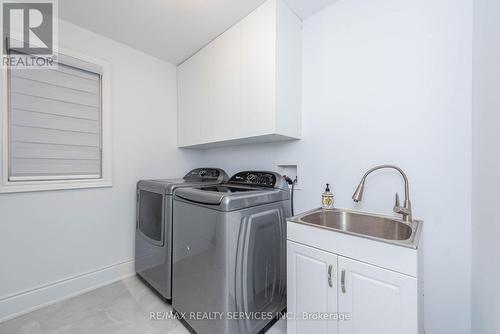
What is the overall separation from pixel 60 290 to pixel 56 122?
4.63 feet

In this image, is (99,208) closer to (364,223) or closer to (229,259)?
(229,259)

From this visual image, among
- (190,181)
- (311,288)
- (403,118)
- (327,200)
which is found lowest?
(311,288)

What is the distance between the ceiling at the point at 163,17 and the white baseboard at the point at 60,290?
221 centimetres

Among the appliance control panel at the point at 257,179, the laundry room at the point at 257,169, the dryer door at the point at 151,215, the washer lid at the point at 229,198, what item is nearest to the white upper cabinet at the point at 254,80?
the laundry room at the point at 257,169

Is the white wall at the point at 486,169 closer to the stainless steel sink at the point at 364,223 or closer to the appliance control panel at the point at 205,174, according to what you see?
the stainless steel sink at the point at 364,223

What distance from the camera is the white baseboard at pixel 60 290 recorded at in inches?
59.4

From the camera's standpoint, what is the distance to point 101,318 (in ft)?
4.90

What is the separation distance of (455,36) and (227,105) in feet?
4.89

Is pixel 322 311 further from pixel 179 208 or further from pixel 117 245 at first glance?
pixel 117 245

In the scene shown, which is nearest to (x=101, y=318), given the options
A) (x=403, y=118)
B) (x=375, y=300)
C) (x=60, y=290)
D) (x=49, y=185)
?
(x=60, y=290)

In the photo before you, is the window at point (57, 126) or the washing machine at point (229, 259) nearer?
the washing machine at point (229, 259)

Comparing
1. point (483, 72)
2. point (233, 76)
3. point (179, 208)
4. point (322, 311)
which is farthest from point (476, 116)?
point (179, 208)

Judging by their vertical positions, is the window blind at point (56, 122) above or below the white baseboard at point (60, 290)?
above

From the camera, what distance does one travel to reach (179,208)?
151 cm
